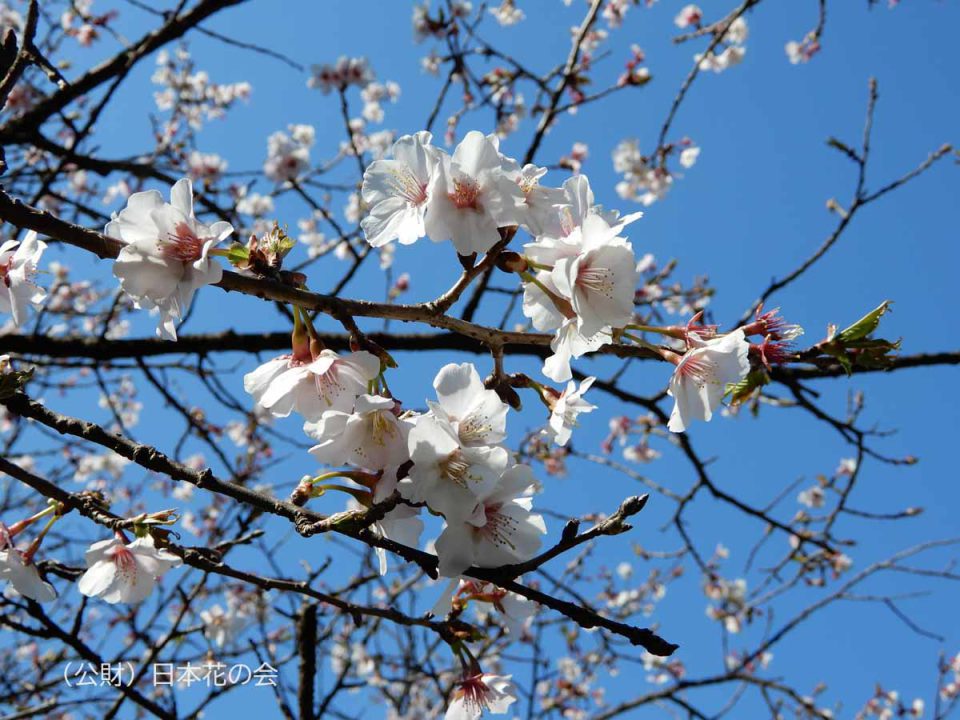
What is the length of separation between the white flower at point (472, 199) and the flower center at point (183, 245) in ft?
1.29

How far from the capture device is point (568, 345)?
4.00ft

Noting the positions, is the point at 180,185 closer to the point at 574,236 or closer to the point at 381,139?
the point at 574,236

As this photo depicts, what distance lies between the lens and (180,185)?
1221 mm

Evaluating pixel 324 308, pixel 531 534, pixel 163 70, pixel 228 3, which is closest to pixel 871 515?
pixel 531 534

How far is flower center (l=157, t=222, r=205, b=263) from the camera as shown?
3.90 ft

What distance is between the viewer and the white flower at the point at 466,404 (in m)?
1.17

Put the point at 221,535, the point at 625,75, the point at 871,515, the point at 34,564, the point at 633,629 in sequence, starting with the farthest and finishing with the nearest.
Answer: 1. the point at 625,75
2. the point at 221,535
3. the point at 871,515
4. the point at 34,564
5. the point at 633,629

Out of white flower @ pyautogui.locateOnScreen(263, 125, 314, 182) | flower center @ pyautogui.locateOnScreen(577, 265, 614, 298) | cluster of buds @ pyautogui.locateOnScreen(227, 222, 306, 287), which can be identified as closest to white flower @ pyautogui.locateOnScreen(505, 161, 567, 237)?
flower center @ pyautogui.locateOnScreen(577, 265, 614, 298)

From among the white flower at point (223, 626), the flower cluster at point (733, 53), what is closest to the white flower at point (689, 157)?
the flower cluster at point (733, 53)

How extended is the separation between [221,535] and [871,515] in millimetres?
3522

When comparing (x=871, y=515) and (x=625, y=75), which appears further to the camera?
(x=625, y=75)

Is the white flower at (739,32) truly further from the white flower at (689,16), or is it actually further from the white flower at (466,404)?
the white flower at (466,404)

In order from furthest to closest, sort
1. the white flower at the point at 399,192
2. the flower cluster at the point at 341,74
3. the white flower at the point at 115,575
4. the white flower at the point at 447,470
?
the flower cluster at the point at 341,74, the white flower at the point at 115,575, the white flower at the point at 399,192, the white flower at the point at 447,470

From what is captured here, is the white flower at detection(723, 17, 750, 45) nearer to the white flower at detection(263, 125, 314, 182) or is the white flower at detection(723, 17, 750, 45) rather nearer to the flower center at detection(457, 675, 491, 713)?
the white flower at detection(263, 125, 314, 182)
